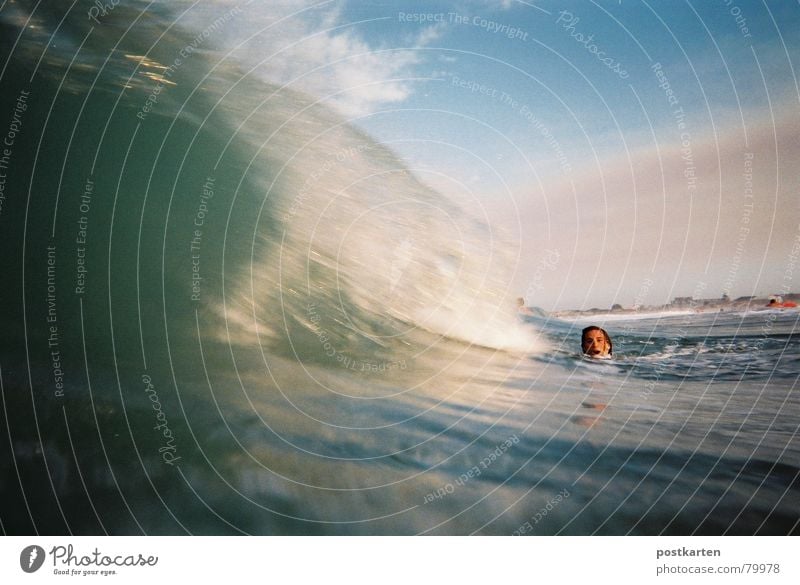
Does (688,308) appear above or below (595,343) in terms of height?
above

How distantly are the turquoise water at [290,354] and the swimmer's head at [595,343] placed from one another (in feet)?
0.28

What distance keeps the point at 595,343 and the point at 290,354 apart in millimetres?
2049

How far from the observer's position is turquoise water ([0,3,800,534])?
347cm

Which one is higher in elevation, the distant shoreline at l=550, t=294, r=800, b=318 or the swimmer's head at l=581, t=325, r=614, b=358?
the distant shoreline at l=550, t=294, r=800, b=318

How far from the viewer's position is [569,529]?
11.3ft

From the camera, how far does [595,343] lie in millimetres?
4141

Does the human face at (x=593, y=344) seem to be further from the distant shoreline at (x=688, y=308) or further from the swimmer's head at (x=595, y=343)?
the distant shoreline at (x=688, y=308)

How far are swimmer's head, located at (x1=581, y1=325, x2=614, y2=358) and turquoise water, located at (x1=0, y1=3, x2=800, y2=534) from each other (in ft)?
0.28

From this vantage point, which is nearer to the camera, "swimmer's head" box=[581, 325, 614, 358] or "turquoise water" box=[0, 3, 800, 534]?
"turquoise water" box=[0, 3, 800, 534]

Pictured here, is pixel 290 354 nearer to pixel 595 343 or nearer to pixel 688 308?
pixel 595 343

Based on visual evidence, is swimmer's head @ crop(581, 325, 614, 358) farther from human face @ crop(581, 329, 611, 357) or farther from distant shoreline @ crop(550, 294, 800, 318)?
distant shoreline @ crop(550, 294, 800, 318)

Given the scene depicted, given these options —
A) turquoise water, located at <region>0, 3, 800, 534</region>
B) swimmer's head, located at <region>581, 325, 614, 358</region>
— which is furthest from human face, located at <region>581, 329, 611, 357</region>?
turquoise water, located at <region>0, 3, 800, 534</region>

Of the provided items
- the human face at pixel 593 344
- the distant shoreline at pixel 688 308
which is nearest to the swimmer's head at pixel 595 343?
the human face at pixel 593 344

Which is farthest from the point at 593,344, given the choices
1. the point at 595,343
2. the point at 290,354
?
the point at 290,354
